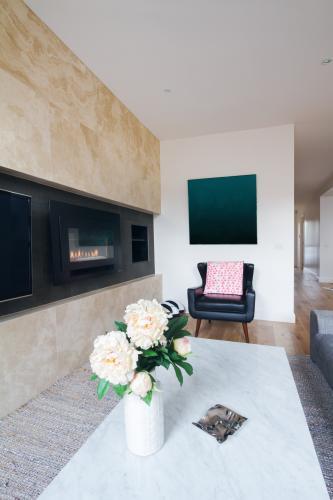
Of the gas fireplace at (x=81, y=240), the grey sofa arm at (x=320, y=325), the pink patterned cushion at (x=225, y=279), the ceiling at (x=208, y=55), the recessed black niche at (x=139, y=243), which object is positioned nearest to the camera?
the ceiling at (x=208, y=55)

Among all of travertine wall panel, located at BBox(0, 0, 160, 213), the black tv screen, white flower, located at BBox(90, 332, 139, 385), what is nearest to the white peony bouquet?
white flower, located at BBox(90, 332, 139, 385)

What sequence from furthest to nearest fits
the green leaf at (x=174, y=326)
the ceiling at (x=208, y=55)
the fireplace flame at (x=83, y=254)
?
the fireplace flame at (x=83, y=254), the ceiling at (x=208, y=55), the green leaf at (x=174, y=326)

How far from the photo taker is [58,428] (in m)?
1.52

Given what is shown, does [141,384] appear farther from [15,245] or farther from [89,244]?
[89,244]

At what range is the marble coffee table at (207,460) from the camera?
0.73 m

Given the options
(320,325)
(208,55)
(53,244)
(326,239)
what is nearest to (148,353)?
(53,244)

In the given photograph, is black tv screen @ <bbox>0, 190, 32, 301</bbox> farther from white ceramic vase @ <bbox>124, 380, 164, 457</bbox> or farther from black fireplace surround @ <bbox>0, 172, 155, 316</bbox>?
white ceramic vase @ <bbox>124, 380, 164, 457</bbox>

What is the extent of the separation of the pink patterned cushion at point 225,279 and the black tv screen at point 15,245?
206cm

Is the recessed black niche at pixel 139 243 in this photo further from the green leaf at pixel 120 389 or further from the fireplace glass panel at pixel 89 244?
the green leaf at pixel 120 389

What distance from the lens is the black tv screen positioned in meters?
1.64

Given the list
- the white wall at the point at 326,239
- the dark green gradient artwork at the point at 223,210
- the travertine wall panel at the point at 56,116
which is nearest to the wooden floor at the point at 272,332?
the dark green gradient artwork at the point at 223,210

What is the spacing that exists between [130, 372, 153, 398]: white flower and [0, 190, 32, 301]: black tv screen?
125cm

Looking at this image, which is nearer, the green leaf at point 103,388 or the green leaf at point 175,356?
the green leaf at point 103,388

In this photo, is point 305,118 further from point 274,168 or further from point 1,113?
point 1,113
